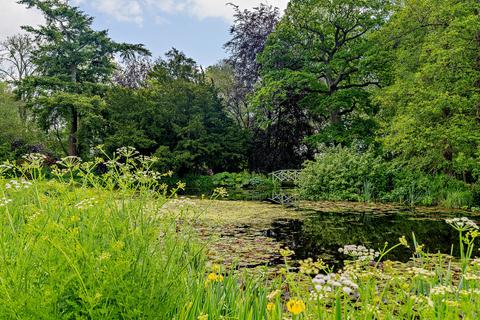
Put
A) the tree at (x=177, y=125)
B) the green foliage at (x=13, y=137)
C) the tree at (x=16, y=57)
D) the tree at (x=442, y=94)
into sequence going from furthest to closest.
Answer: the tree at (x=16, y=57)
the tree at (x=177, y=125)
the green foliage at (x=13, y=137)
the tree at (x=442, y=94)

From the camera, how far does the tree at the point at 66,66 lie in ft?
59.4

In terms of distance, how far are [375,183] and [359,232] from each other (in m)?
5.26

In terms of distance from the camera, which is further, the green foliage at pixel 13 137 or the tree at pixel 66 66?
the tree at pixel 66 66

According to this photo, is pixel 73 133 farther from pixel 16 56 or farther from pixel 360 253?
pixel 360 253

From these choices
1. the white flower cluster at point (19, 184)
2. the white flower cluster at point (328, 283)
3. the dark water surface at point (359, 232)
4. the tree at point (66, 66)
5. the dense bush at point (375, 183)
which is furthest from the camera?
the tree at point (66, 66)

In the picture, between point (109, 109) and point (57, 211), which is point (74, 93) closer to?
point (109, 109)

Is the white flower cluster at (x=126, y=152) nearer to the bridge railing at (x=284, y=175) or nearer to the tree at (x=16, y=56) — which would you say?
the bridge railing at (x=284, y=175)

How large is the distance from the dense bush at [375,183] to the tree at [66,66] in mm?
11502

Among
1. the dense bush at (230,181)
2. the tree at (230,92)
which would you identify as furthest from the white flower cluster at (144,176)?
the tree at (230,92)

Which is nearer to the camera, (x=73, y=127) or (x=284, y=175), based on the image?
(x=284, y=175)

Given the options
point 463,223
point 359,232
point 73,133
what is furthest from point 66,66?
point 463,223

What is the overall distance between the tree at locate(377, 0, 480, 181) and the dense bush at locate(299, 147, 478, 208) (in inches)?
17.4

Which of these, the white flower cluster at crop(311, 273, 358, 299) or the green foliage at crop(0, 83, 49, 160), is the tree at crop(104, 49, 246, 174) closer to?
the green foliage at crop(0, 83, 49, 160)

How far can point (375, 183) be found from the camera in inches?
446
